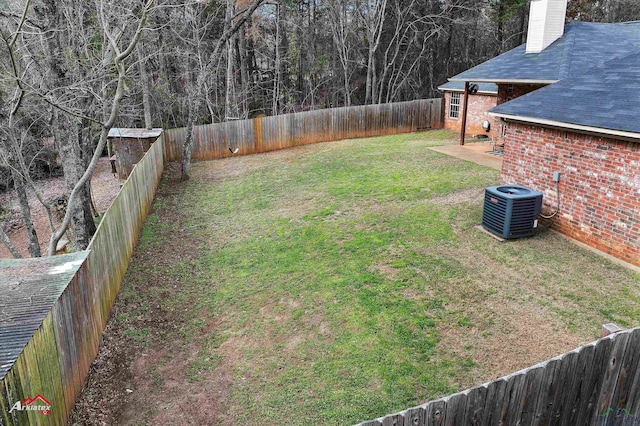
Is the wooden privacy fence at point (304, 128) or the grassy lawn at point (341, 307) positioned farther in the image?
the wooden privacy fence at point (304, 128)

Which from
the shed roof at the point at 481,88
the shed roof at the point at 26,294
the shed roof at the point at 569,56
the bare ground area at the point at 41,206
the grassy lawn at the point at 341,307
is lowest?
the bare ground area at the point at 41,206

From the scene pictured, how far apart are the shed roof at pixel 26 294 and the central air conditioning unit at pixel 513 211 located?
7.03 m

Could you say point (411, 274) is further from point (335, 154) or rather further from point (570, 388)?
point (335, 154)

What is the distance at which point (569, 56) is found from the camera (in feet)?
48.1

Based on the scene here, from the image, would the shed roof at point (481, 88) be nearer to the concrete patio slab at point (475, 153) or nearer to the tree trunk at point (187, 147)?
the concrete patio slab at point (475, 153)

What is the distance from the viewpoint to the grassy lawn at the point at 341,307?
523cm

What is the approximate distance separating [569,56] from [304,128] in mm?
10941

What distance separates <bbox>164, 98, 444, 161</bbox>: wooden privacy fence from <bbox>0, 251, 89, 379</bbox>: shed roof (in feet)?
44.5

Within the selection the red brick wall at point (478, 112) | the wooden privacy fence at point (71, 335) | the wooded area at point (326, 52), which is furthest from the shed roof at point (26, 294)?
the red brick wall at point (478, 112)

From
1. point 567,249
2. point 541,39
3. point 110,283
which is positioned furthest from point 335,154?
point 110,283

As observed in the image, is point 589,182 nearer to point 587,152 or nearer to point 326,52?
point 587,152

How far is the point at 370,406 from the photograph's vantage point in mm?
4883

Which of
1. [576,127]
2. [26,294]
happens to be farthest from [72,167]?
[576,127]

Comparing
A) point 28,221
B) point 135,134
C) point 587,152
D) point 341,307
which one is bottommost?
point 341,307
